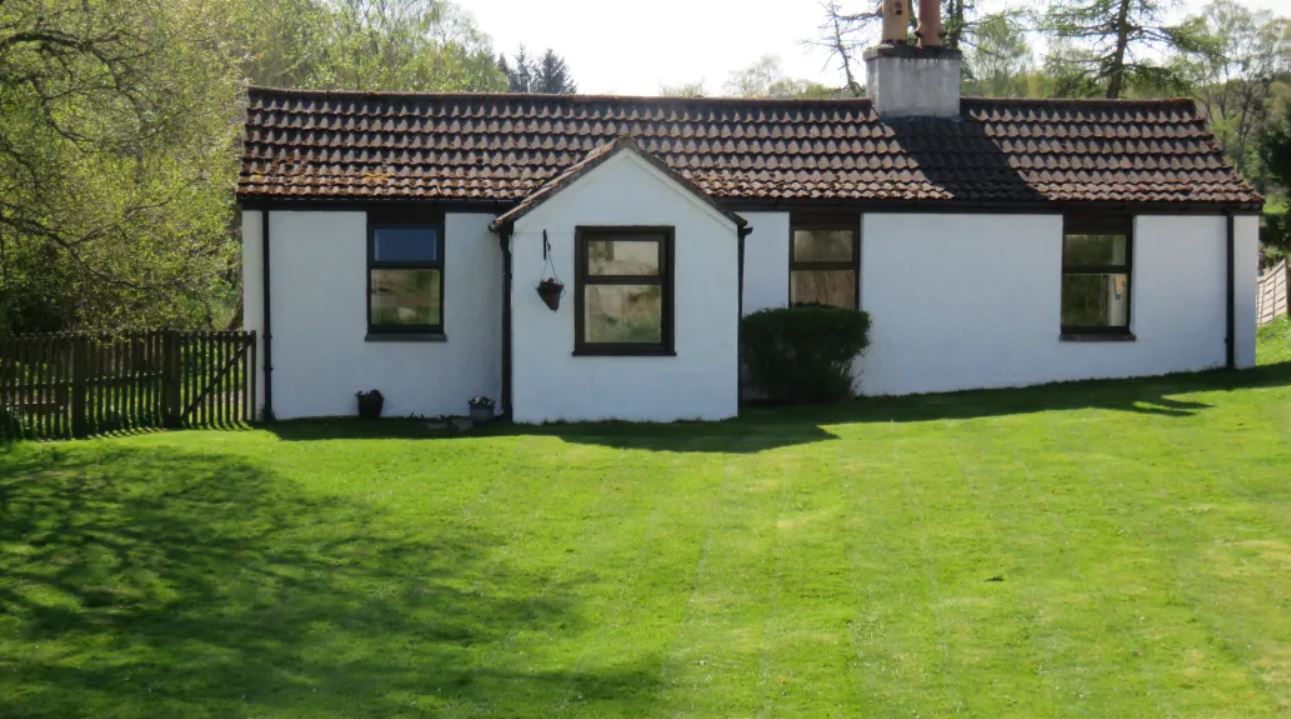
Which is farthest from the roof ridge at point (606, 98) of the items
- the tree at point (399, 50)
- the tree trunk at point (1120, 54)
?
the tree at point (399, 50)

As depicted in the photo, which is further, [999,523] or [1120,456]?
[1120,456]

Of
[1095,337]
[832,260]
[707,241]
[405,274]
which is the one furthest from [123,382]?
[1095,337]

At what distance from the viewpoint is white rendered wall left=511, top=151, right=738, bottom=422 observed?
2059cm

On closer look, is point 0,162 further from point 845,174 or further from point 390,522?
point 845,174

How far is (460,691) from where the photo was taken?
31.1ft

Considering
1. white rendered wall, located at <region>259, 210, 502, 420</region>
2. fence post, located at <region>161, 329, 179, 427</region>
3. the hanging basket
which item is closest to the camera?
the hanging basket

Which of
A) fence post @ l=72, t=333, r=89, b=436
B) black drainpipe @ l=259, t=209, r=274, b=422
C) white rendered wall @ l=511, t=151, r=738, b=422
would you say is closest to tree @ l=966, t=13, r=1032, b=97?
white rendered wall @ l=511, t=151, r=738, b=422

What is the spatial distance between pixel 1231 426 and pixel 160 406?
14016 mm

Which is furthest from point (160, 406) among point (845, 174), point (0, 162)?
point (845, 174)

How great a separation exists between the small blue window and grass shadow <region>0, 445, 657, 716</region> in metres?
6.66

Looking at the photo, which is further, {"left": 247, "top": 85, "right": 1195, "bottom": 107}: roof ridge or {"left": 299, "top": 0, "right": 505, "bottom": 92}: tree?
{"left": 299, "top": 0, "right": 505, "bottom": 92}: tree

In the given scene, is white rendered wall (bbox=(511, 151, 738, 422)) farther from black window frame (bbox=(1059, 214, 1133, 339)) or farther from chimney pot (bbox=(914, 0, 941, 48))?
chimney pot (bbox=(914, 0, 941, 48))

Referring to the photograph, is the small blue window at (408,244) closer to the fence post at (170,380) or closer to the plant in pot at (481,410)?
the plant in pot at (481,410)

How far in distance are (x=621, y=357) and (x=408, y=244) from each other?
12.4ft
